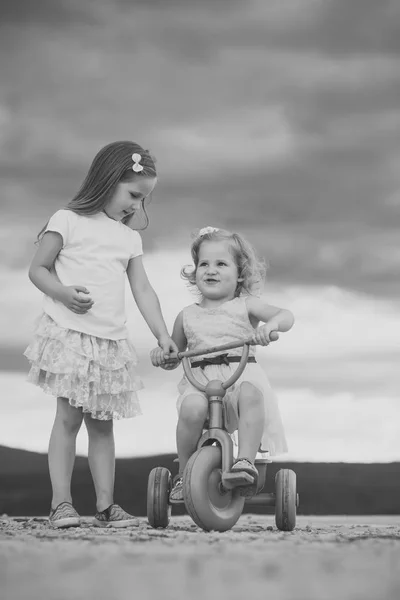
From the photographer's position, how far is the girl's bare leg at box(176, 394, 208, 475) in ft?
11.3

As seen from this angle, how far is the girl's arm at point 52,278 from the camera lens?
3668mm

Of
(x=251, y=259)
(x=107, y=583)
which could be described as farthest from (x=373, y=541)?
(x=251, y=259)

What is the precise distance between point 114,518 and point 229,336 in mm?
931

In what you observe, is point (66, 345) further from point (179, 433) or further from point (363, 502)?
point (363, 502)

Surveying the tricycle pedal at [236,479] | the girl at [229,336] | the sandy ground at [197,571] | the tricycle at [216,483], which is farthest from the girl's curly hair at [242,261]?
the sandy ground at [197,571]

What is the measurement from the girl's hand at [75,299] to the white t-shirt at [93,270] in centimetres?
6

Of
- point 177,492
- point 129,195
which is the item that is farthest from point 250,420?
point 129,195

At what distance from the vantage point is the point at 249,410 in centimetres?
341

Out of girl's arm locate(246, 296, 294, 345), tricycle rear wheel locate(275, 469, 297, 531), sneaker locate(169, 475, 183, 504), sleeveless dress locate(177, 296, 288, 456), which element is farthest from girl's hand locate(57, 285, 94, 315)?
tricycle rear wheel locate(275, 469, 297, 531)

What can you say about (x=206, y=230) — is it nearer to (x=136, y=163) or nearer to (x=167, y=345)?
(x=136, y=163)

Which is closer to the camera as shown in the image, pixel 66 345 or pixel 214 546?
pixel 214 546

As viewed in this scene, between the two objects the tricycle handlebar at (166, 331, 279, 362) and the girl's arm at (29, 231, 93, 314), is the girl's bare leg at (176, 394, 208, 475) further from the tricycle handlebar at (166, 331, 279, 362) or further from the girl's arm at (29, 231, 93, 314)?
the girl's arm at (29, 231, 93, 314)

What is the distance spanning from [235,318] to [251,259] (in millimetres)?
311

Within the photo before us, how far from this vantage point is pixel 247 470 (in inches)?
126
